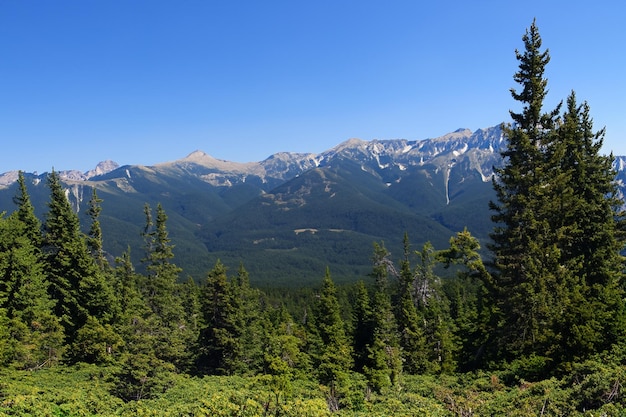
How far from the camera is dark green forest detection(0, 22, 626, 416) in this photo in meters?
18.1

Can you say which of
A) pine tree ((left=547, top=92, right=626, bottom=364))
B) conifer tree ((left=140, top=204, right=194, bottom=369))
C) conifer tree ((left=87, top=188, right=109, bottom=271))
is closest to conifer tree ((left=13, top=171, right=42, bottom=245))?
conifer tree ((left=87, top=188, right=109, bottom=271))

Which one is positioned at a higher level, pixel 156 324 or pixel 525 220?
pixel 525 220

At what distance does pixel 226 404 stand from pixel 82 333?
27.1 m

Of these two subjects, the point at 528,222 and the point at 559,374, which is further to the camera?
the point at 528,222

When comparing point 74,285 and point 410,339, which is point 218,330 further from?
point 410,339

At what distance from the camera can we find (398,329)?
50.8m

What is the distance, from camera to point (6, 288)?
31.6 meters

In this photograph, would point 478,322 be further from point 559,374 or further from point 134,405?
point 134,405

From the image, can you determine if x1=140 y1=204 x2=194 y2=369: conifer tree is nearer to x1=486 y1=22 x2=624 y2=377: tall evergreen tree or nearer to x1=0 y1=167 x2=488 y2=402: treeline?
x1=0 y1=167 x2=488 y2=402: treeline

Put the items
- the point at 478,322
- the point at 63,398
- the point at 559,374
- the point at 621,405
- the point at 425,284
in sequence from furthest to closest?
the point at 425,284, the point at 478,322, the point at 559,374, the point at 63,398, the point at 621,405

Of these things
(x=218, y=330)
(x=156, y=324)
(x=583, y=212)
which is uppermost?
(x=583, y=212)

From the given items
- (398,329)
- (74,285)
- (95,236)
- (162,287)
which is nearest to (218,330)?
(162,287)

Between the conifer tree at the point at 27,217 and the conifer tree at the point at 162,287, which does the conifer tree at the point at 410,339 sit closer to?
the conifer tree at the point at 162,287

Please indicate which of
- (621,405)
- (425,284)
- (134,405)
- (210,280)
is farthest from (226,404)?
(425,284)
